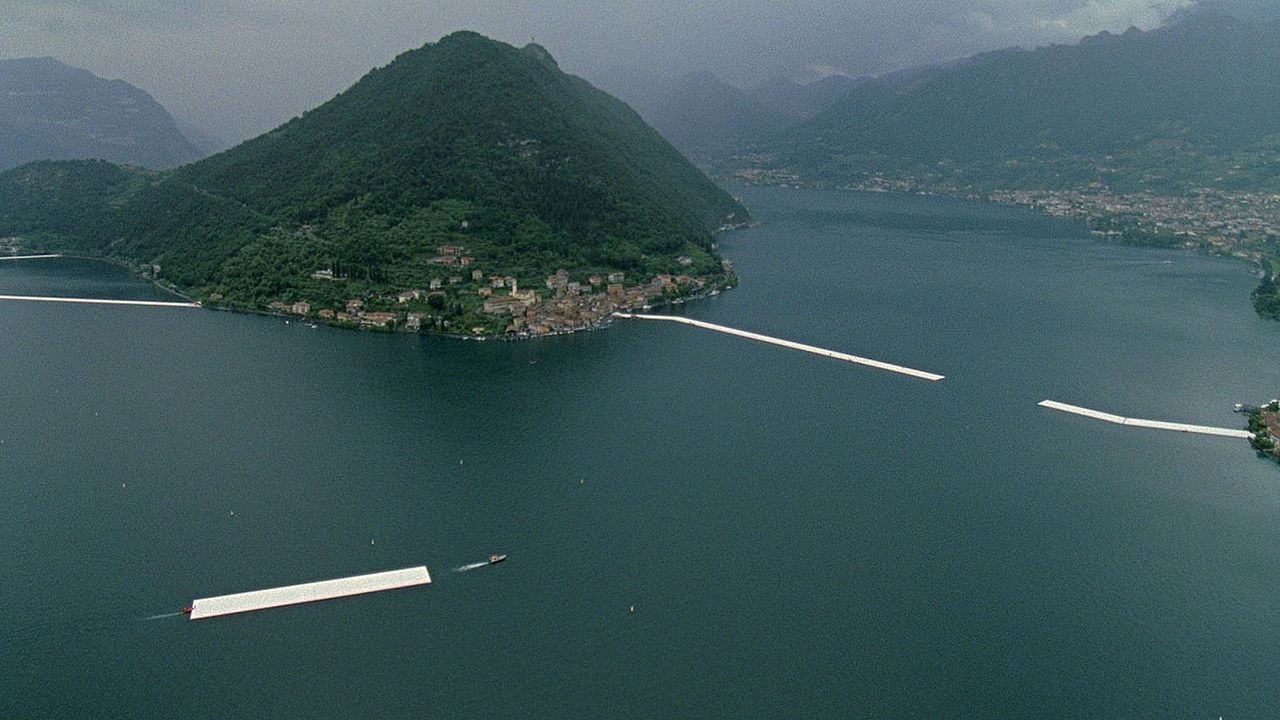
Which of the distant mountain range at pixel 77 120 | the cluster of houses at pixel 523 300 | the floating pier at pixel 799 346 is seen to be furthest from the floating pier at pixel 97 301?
the distant mountain range at pixel 77 120

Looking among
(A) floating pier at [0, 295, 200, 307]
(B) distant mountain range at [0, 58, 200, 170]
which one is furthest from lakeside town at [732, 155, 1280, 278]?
(B) distant mountain range at [0, 58, 200, 170]

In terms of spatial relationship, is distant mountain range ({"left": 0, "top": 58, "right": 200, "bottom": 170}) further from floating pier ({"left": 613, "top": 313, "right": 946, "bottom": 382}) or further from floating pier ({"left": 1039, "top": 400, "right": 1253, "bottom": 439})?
floating pier ({"left": 1039, "top": 400, "right": 1253, "bottom": 439})

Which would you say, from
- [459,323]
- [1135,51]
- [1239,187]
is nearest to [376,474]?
[459,323]

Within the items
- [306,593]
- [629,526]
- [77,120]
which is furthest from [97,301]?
[77,120]

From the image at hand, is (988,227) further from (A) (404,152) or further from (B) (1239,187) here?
(A) (404,152)

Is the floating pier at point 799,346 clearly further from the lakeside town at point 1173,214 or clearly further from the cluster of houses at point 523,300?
the lakeside town at point 1173,214

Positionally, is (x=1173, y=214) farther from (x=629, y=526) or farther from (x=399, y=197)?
(x=629, y=526)
